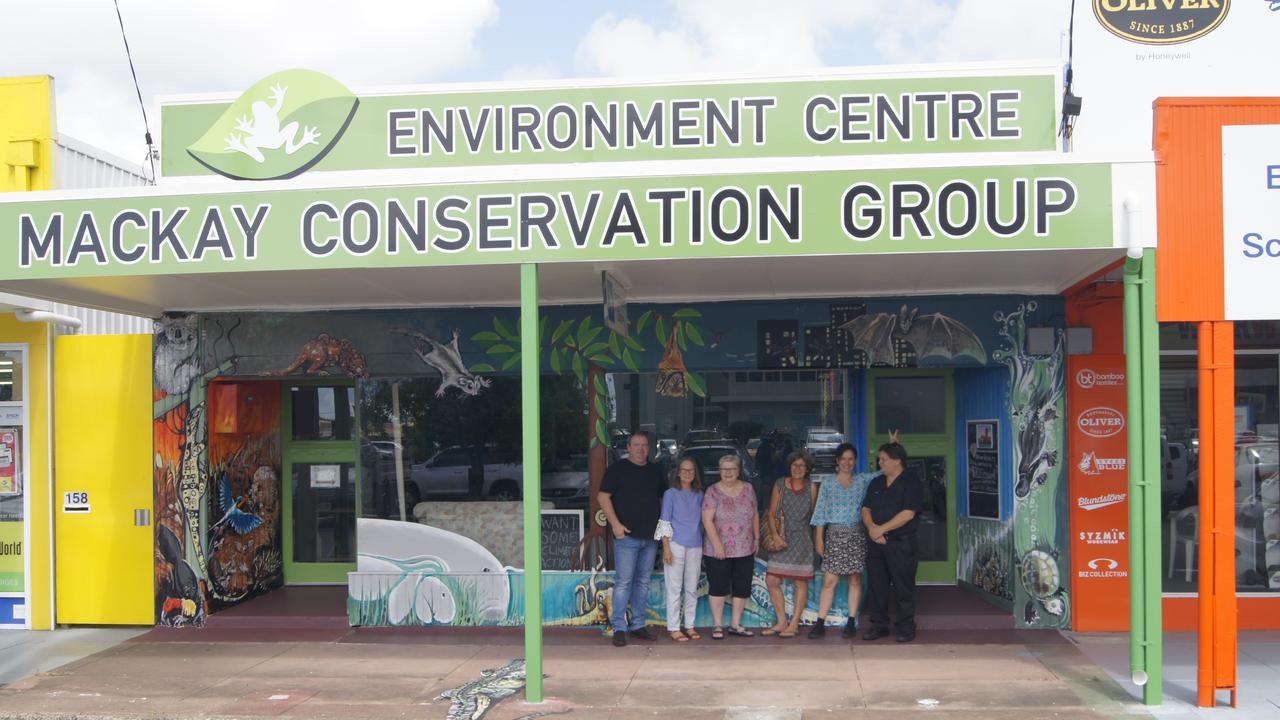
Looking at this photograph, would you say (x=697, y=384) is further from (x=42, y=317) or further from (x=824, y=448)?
(x=42, y=317)

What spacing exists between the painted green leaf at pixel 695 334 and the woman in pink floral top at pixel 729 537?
1.04 metres

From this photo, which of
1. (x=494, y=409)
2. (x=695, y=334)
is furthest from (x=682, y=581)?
(x=494, y=409)

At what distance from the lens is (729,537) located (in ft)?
29.2

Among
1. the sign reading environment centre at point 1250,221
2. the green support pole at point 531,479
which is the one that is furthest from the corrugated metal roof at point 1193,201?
the green support pole at point 531,479

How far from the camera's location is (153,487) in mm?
9812

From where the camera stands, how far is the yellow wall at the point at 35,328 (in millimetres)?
9656

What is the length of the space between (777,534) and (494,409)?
2756 millimetres

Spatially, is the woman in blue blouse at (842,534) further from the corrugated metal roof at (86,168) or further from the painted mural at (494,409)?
the corrugated metal roof at (86,168)

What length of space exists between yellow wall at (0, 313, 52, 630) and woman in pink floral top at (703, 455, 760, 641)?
6.08 metres


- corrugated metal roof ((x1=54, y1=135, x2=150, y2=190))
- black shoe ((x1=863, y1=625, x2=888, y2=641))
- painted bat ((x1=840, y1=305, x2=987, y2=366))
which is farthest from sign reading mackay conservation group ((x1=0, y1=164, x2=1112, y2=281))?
black shoe ((x1=863, y1=625, x2=888, y2=641))

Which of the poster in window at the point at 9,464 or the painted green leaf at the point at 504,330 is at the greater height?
the painted green leaf at the point at 504,330

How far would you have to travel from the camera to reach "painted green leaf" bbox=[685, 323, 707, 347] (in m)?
9.41

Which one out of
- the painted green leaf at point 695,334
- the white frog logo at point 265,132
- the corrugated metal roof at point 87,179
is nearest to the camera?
the white frog logo at point 265,132

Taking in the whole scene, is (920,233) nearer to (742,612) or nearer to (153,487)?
(742,612)
